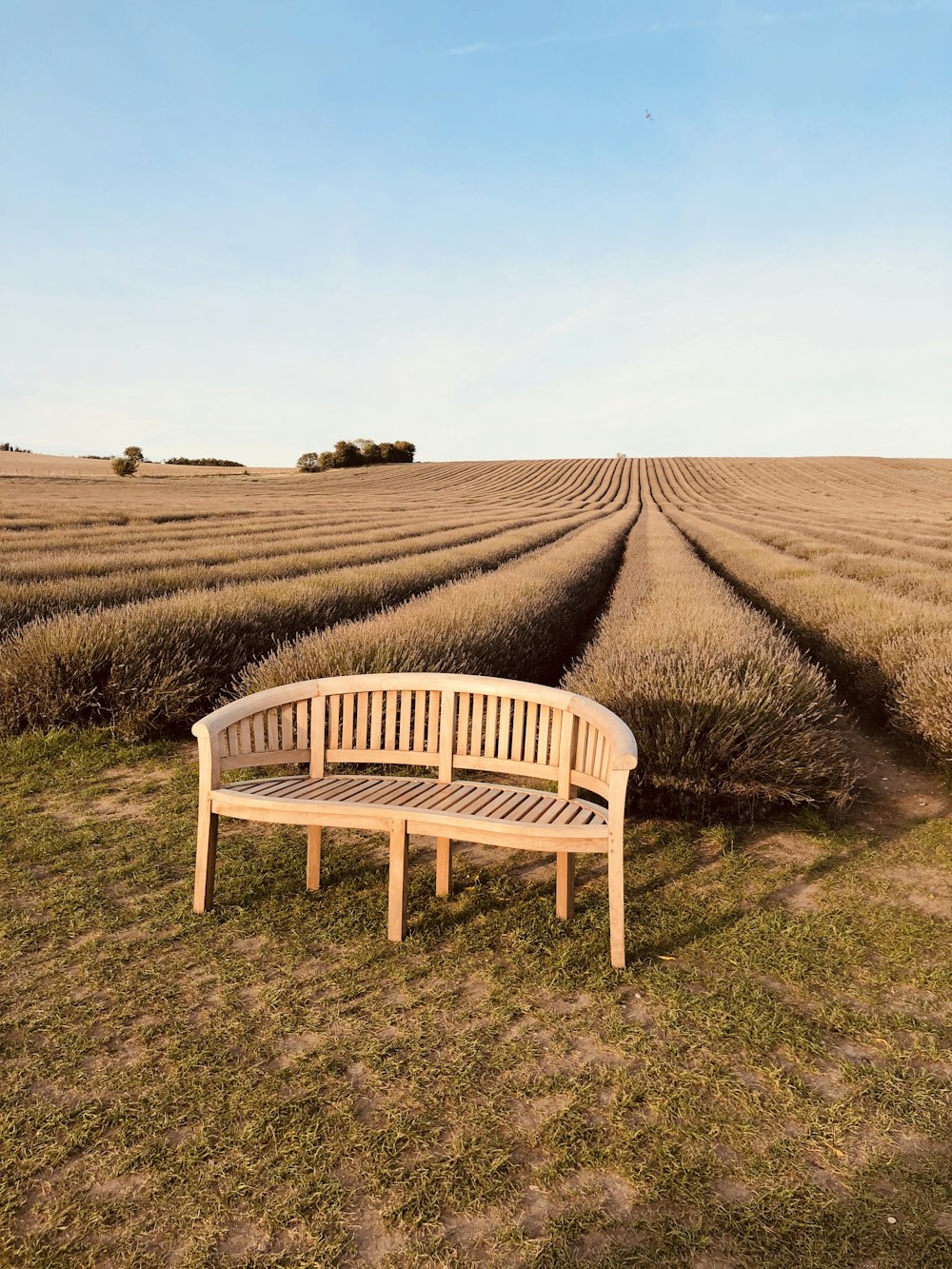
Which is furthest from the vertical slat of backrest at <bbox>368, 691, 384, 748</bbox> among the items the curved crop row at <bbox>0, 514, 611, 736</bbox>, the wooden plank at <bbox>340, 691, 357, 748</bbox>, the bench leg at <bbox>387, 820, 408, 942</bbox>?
the curved crop row at <bbox>0, 514, 611, 736</bbox>

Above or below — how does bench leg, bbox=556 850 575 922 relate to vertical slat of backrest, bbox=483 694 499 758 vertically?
below

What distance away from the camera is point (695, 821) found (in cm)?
435

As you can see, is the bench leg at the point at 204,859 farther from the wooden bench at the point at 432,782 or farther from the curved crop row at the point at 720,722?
the curved crop row at the point at 720,722

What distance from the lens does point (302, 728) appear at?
3.74 metres

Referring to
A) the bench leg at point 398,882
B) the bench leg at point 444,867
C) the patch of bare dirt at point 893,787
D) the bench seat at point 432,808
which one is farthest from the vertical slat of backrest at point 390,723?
the patch of bare dirt at point 893,787

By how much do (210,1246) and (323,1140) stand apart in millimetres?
365

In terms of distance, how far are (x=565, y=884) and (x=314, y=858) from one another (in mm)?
1188

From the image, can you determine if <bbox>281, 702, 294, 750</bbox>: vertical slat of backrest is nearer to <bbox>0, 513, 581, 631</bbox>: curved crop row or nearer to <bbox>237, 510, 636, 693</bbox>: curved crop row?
<bbox>237, 510, 636, 693</bbox>: curved crop row

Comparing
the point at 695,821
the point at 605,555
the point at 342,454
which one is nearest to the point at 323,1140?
the point at 695,821

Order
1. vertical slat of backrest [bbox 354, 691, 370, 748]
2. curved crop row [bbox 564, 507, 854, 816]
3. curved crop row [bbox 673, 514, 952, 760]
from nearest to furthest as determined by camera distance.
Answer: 1. vertical slat of backrest [bbox 354, 691, 370, 748]
2. curved crop row [bbox 564, 507, 854, 816]
3. curved crop row [bbox 673, 514, 952, 760]

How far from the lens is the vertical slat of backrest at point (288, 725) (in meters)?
3.69

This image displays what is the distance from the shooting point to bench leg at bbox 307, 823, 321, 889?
3.44 m

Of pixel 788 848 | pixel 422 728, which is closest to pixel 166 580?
pixel 422 728

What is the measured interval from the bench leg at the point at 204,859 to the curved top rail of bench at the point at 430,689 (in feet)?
1.24
